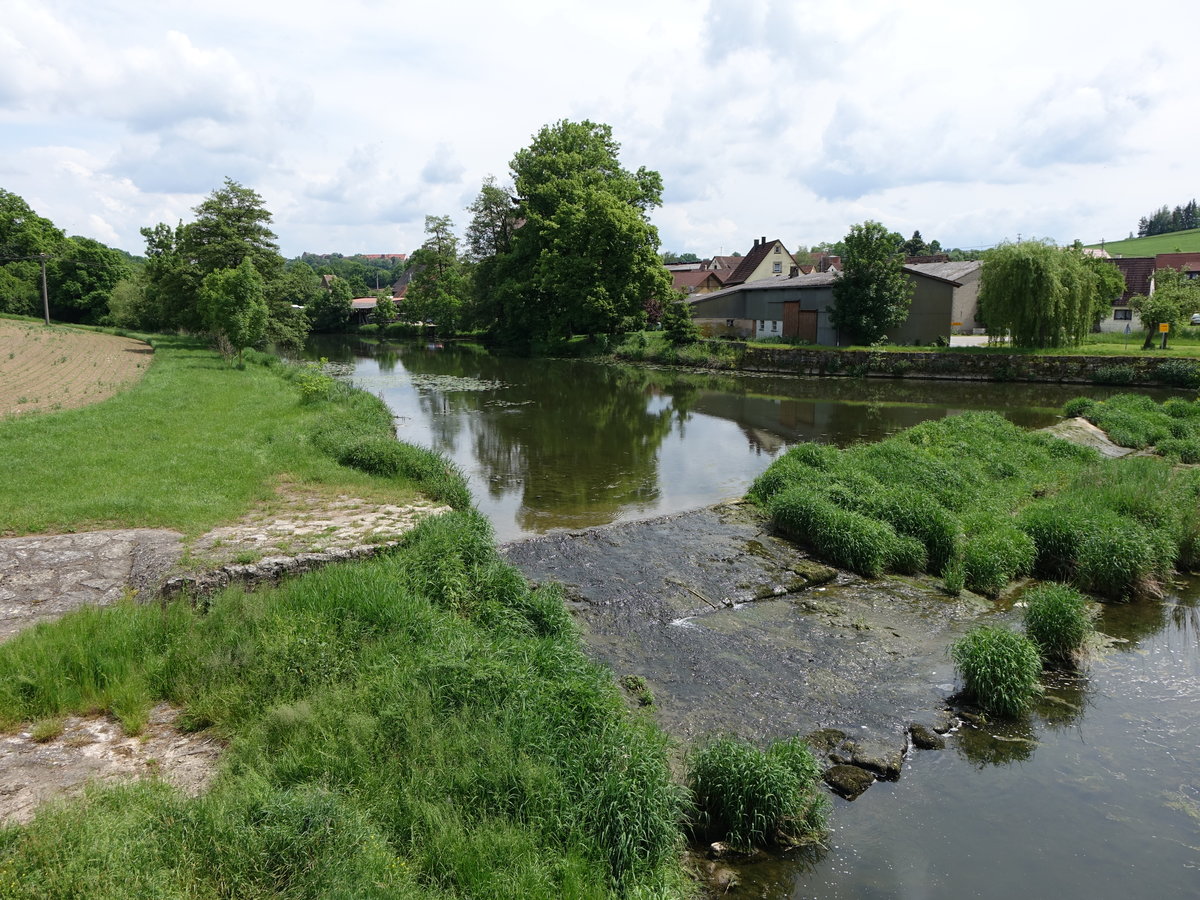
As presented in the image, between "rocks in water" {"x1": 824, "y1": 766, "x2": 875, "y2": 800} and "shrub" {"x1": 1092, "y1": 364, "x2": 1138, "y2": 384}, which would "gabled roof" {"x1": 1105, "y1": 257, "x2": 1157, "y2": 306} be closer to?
"shrub" {"x1": 1092, "y1": 364, "x2": 1138, "y2": 384}

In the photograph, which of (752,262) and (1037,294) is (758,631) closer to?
(1037,294)

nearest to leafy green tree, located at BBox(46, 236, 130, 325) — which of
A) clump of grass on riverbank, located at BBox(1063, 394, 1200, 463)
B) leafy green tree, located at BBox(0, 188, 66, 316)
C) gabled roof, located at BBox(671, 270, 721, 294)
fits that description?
leafy green tree, located at BBox(0, 188, 66, 316)

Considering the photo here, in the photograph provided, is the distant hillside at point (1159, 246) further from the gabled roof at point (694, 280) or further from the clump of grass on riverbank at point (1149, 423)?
the clump of grass on riverbank at point (1149, 423)

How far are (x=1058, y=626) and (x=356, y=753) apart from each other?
311 inches

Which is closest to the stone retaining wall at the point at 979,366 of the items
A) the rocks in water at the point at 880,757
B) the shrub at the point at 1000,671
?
the shrub at the point at 1000,671

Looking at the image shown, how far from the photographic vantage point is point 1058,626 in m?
8.68

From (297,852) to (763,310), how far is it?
45.1m

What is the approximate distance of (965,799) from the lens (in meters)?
6.43

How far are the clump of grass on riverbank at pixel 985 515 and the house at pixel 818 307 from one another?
25065 mm

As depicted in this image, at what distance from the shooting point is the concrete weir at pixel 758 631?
24.4 ft

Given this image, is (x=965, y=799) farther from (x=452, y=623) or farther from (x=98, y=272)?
(x=98, y=272)

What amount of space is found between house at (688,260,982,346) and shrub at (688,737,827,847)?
36090 mm

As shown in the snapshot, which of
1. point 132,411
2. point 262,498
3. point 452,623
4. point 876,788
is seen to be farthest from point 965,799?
point 132,411

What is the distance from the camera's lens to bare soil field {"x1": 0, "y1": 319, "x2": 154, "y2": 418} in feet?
68.1
